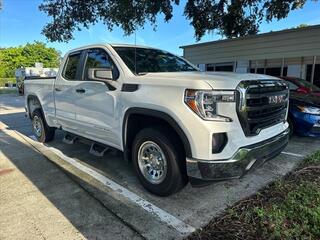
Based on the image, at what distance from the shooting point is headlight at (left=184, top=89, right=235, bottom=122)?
3.39 meters

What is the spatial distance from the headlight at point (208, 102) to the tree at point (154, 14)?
9589mm

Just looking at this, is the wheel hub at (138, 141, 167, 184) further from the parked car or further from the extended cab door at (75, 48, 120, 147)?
the parked car

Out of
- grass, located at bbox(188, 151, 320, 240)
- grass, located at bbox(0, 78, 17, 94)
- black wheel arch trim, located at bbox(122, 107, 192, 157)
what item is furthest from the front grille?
grass, located at bbox(0, 78, 17, 94)

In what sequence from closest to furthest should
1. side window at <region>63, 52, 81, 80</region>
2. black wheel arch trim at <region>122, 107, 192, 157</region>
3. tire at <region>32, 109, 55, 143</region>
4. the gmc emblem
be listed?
black wheel arch trim at <region>122, 107, 192, 157</region> < the gmc emblem < side window at <region>63, 52, 81, 80</region> < tire at <region>32, 109, 55, 143</region>

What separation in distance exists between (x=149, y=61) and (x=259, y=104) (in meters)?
1.92

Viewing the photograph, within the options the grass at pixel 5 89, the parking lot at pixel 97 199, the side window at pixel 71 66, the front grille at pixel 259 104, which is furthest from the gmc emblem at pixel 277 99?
the grass at pixel 5 89

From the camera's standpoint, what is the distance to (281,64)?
46.2 feet

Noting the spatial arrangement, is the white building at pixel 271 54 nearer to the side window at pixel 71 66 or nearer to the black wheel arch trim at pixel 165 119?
the side window at pixel 71 66

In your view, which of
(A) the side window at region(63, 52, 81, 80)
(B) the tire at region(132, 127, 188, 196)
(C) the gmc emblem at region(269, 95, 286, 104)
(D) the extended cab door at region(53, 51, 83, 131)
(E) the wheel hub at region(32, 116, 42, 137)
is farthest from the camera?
(E) the wheel hub at region(32, 116, 42, 137)

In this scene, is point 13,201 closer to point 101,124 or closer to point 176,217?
point 101,124

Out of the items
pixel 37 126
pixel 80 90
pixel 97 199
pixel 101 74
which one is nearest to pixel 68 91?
pixel 80 90

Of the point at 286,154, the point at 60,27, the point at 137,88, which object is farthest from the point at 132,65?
the point at 60,27

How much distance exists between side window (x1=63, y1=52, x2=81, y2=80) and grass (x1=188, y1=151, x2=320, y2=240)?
361cm

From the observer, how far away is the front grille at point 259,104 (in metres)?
3.52
